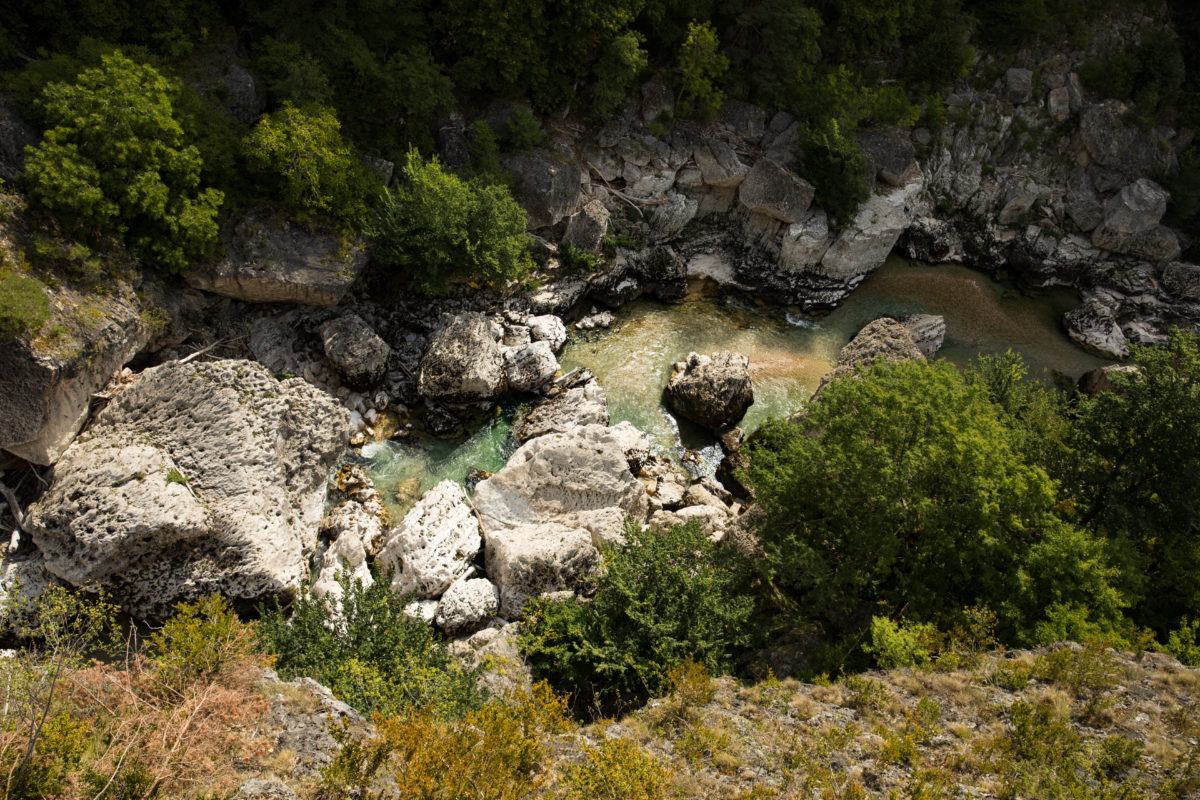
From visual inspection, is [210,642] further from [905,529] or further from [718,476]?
[718,476]

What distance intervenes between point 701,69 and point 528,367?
15.8 meters

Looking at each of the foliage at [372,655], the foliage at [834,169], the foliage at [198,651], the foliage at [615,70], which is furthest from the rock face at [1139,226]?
the foliage at [198,651]

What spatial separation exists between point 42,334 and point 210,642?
424 inches

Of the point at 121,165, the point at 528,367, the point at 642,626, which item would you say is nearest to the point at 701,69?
the point at 528,367

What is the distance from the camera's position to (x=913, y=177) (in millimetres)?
29531

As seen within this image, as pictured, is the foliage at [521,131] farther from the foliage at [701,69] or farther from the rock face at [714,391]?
the rock face at [714,391]

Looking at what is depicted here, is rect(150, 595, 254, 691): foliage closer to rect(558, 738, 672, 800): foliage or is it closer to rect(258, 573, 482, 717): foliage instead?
rect(258, 573, 482, 717): foliage

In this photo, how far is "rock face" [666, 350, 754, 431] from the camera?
22500 millimetres

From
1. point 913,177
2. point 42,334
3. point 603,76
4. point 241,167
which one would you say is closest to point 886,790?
point 42,334

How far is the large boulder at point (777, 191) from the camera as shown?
2714cm

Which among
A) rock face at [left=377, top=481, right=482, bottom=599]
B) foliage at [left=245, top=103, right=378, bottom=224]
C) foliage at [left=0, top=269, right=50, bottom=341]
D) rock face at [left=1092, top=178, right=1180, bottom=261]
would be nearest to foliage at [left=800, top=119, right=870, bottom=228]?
rock face at [left=1092, top=178, right=1180, bottom=261]

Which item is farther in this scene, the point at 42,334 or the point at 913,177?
the point at 913,177

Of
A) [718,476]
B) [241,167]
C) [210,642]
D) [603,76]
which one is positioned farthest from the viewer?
[603,76]

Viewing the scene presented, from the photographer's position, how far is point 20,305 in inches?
594
